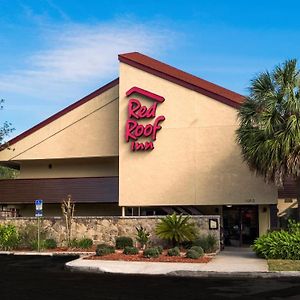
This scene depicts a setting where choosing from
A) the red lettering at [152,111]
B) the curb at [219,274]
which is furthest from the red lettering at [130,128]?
the curb at [219,274]

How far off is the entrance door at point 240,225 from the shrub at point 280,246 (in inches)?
339

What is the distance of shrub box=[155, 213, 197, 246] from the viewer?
23.6 m

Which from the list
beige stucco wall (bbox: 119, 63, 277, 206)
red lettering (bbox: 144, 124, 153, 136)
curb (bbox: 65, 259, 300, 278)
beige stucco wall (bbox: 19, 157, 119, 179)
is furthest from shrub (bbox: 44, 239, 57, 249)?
curb (bbox: 65, 259, 300, 278)

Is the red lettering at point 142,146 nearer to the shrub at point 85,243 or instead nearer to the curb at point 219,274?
the shrub at point 85,243

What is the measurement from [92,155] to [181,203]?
7.30 meters

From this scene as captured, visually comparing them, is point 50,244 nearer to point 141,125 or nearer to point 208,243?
point 141,125

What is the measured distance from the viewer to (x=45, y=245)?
1062 inches

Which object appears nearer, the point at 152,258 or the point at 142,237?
the point at 152,258

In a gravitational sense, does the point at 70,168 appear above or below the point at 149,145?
below

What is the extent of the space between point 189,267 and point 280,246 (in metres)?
4.22

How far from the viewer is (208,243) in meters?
23.6

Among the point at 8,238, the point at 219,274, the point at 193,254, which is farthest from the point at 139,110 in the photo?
the point at 219,274

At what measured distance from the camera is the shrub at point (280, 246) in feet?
65.2

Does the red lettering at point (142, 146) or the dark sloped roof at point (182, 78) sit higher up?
the dark sloped roof at point (182, 78)
